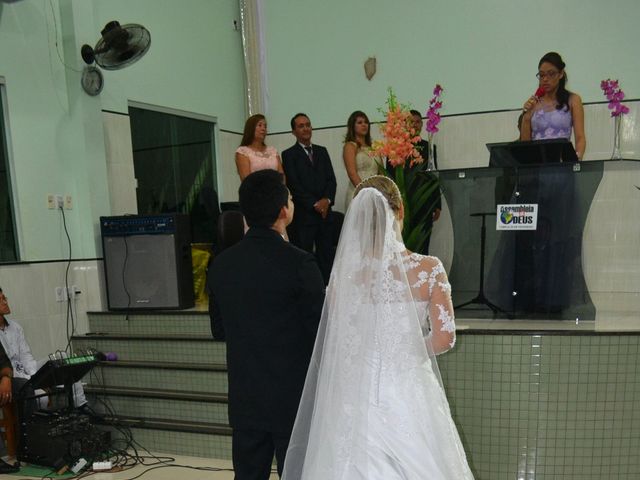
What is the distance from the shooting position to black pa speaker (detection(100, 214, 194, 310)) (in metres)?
4.39

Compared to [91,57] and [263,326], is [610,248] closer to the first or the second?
[263,326]

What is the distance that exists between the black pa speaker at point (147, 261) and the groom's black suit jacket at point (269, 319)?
8.82 ft

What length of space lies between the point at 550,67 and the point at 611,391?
77.8 inches

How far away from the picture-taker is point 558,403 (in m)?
2.75

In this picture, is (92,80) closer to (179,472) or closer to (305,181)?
(305,181)

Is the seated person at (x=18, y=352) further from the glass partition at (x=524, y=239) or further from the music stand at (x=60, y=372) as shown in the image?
the glass partition at (x=524, y=239)

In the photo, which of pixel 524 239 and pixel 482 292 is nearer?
pixel 524 239

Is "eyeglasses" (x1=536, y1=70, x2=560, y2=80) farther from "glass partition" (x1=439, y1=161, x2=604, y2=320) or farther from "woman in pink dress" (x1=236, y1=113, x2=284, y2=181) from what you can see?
"woman in pink dress" (x1=236, y1=113, x2=284, y2=181)

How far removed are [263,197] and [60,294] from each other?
3347 mm

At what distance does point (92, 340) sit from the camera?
171 inches

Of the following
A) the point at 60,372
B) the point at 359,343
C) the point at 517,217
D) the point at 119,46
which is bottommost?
the point at 60,372

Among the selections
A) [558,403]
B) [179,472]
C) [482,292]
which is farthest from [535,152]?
[179,472]

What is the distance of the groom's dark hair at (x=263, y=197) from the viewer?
1772 mm

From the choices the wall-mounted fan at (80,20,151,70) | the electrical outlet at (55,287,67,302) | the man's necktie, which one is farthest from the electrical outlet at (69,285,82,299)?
the man's necktie
